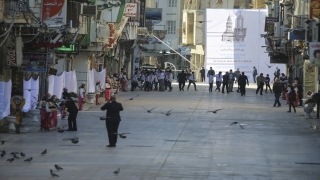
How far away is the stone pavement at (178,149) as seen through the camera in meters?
16.3

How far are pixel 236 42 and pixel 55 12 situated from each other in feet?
164

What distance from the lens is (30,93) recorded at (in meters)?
30.4

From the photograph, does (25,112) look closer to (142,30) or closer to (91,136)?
(91,136)

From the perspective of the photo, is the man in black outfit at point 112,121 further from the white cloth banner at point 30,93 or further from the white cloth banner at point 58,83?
the white cloth banner at point 58,83

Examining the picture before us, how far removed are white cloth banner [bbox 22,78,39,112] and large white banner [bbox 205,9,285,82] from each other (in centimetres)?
4561

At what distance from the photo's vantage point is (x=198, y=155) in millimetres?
19438

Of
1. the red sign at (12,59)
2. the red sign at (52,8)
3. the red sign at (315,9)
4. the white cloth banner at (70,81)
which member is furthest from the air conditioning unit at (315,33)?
the white cloth banner at (70,81)

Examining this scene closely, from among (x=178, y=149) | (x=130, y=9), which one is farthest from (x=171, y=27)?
(x=178, y=149)

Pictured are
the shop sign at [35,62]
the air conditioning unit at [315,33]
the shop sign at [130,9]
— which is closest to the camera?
the air conditioning unit at [315,33]

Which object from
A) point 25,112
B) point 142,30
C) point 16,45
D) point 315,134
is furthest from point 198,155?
point 142,30

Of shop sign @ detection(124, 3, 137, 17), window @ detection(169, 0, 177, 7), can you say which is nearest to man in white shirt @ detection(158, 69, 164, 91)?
shop sign @ detection(124, 3, 137, 17)

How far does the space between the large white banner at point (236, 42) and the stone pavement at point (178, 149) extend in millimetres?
42290

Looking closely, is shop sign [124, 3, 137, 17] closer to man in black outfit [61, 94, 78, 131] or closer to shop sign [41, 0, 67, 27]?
shop sign [41, 0, 67, 27]

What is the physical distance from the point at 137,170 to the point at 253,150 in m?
5.04
